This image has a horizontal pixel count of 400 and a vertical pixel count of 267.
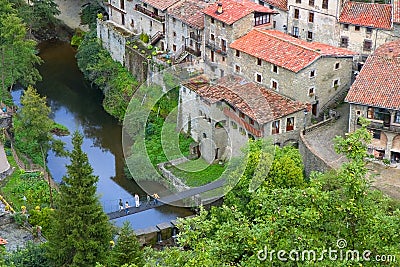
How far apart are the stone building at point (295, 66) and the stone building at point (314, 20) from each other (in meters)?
2.24

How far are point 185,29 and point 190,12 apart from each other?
4.46ft

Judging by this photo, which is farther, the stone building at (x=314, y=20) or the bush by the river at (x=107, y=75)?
the bush by the river at (x=107, y=75)

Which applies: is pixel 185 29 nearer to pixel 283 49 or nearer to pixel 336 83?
pixel 283 49

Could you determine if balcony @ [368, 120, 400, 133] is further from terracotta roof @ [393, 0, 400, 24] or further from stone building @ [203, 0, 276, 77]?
stone building @ [203, 0, 276, 77]

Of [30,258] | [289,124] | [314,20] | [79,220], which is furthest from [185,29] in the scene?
[30,258]

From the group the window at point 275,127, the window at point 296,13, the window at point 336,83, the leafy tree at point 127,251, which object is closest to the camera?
the leafy tree at point 127,251

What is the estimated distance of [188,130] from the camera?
54.5 m

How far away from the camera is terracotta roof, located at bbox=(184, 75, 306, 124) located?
47719 mm

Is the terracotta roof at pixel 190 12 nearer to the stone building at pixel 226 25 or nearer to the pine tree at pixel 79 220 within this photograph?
the stone building at pixel 226 25

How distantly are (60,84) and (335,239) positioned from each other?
47742 millimetres

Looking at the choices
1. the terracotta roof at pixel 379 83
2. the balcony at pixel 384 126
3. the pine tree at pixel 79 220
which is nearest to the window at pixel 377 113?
the balcony at pixel 384 126

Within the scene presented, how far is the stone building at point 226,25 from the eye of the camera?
5284 centimetres

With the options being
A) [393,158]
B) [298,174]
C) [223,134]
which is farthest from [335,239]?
[223,134]

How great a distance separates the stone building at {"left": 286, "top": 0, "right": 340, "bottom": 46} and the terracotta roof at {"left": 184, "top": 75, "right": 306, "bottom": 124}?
6871 mm
